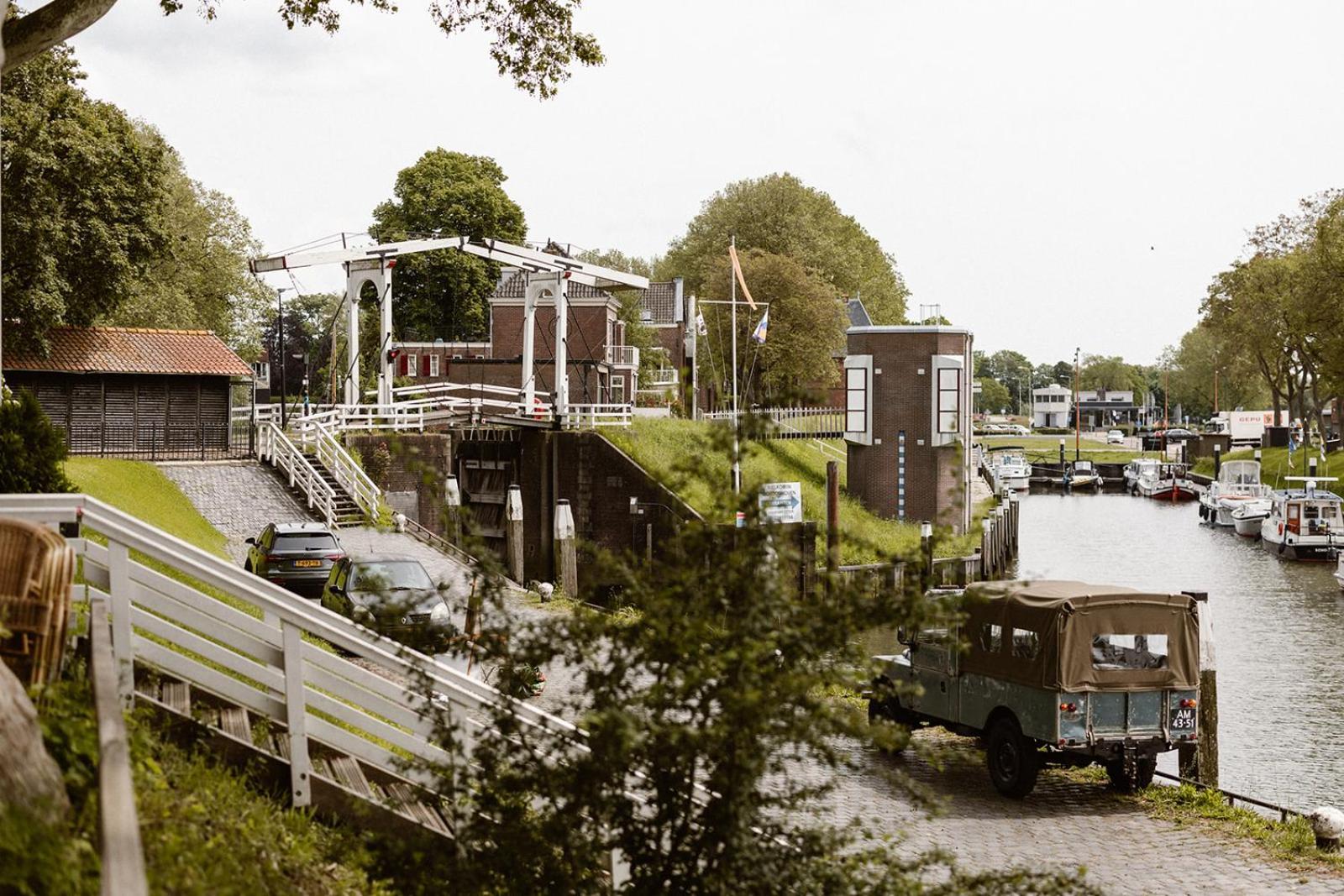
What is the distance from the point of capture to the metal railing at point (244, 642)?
7.07m

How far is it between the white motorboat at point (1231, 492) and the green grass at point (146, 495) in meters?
53.4

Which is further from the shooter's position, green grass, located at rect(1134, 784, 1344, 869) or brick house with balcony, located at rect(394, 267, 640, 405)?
brick house with balcony, located at rect(394, 267, 640, 405)

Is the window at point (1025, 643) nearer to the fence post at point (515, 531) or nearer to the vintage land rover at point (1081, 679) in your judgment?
the vintage land rover at point (1081, 679)

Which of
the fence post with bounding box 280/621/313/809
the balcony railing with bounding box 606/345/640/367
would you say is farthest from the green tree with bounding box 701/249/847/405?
the fence post with bounding box 280/621/313/809

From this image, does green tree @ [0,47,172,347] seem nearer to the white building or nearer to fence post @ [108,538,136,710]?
fence post @ [108,538,136,710]

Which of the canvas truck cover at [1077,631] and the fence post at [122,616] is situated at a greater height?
the fence post at [122,616]

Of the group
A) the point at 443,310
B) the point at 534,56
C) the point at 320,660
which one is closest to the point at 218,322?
the point at 443,310

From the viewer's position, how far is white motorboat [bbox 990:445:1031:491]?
91.6m

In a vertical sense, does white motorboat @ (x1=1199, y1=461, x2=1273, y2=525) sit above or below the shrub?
below

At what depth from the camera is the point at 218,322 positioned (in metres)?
63.5

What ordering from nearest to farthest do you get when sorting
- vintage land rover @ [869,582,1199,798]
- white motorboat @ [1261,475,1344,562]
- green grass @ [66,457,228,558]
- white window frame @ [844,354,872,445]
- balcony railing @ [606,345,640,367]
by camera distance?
1. vintage land rover @ [869,582,1199,798]
2. green grass @ [66,457,228,558]
3. white window frame @ [844,354,872,445]
4. white motorboat @ [1261,475,1344,562]
5. balcony railing @ [606,345,640,367]

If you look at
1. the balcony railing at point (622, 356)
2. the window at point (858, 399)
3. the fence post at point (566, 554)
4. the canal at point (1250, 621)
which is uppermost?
the balcony railing at point (622, 356)

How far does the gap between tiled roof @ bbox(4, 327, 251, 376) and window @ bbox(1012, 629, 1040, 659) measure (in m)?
26.4

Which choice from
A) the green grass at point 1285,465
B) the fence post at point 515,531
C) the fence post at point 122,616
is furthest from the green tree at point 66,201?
the green grass at point 1285,465
